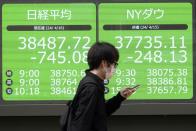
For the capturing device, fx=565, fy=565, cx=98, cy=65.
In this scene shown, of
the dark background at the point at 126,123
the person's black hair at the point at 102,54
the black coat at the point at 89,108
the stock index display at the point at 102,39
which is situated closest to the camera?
the black coat at the point at 89,108

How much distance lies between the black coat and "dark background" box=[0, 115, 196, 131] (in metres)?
2.60

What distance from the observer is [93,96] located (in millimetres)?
3832

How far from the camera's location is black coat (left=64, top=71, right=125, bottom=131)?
3801 millimetres

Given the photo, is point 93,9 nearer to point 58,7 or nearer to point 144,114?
point 58,7

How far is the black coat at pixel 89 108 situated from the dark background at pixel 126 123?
2.60m

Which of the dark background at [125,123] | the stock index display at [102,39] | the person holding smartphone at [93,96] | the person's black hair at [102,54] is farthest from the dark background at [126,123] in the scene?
the person's black hair at [102,54]

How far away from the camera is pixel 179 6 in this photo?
6.37m

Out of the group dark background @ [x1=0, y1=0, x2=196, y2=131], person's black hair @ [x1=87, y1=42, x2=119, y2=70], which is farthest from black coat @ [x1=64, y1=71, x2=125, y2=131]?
dark background @ [x1=0, y1=0, x2=196, y2=131]

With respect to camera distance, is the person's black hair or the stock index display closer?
the person's black hair

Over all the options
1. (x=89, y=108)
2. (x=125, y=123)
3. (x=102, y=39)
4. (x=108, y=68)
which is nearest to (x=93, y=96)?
(x=89, y=108)

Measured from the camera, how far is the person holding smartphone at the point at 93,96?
381 cm

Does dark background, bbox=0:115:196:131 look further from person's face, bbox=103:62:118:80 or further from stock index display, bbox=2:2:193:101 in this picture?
person's face, bbox=103:62:118:80

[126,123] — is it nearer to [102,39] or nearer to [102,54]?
[102,39]

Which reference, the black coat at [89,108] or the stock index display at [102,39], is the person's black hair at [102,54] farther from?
the stock index display at [102,39]
